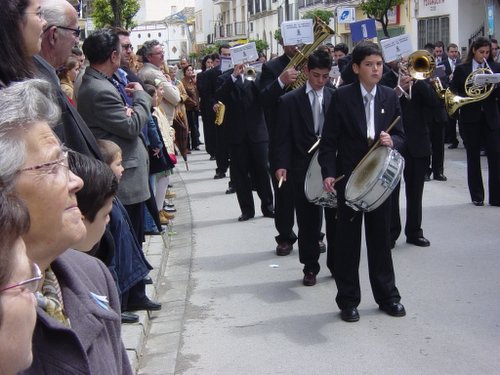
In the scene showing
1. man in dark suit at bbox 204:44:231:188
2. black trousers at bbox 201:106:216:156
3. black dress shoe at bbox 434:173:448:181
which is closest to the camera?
black dress shoe at bbox 434:173:448:181

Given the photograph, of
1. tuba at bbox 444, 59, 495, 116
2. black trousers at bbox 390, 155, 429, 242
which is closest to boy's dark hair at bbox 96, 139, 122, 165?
black trousers at bbox 390, 155, 429, 242

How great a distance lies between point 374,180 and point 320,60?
1.62 metres

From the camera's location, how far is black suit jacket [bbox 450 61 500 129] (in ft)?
34.7

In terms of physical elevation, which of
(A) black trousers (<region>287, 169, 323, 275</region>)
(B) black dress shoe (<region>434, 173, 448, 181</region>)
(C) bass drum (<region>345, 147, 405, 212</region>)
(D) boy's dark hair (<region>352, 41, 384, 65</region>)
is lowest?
(B) black dress shoe (<region>434, 173, 448, 181</region>)

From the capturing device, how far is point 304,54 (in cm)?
830

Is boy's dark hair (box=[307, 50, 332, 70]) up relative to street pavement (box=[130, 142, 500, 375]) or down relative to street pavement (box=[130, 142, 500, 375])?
up

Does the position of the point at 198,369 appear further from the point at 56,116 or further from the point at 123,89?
the point at 56,116

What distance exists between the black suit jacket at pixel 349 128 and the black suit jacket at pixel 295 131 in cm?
105

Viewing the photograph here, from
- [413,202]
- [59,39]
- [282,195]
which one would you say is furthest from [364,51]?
[413,202]

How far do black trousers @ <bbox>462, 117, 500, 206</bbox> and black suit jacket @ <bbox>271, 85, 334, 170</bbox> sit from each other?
3.77 metres

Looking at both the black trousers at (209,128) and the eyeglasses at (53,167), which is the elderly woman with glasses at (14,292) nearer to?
the eyeglasses at (53,167)

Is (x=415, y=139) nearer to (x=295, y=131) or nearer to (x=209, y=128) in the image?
(x=295, y=131)

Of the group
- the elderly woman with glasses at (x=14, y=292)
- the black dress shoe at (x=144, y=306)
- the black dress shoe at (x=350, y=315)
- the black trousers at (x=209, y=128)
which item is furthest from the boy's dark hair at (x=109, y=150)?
the black trousers at (x=209, y=128)

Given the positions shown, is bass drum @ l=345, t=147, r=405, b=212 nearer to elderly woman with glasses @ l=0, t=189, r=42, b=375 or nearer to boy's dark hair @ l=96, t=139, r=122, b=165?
boy's dark hair @ l=96, t=139, r=122, b=165
